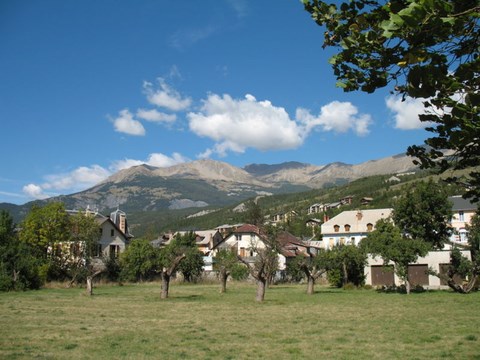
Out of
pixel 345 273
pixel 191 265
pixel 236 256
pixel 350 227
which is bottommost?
pixel 345 273

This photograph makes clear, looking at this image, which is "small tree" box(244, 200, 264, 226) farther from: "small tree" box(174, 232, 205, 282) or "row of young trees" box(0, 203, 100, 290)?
"row of young trees" box(0, 203, 100, 290)

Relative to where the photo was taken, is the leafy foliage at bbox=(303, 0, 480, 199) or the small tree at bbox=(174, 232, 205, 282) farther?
the small tree at bbox=(174, 232, 205, 282)

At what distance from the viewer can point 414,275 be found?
153 feet

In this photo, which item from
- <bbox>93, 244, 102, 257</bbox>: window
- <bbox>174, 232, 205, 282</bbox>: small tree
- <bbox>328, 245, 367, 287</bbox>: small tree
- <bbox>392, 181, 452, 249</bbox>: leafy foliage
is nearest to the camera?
<bbox>328, 245, 367, 287</bbox>: small tree

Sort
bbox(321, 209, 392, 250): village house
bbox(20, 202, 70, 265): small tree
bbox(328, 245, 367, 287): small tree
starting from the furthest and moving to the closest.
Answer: bbox(321, 209, 392, 250): village house, bbox(20, 202, 70, 265): small tree, bbox(328, 245, 367, 287): small tree

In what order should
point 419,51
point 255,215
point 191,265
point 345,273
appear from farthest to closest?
point 255,215 → point 191,265 → point 345,273 → point 419,51

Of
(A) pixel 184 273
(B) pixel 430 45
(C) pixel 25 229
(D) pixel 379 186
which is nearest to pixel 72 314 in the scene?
(B) pixel 430 45

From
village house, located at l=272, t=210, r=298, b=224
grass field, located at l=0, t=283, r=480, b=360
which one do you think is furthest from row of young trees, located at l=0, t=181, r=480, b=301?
village house, located at l=272, t=210, r=298, b=224

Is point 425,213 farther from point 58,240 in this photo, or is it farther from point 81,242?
point 58,240

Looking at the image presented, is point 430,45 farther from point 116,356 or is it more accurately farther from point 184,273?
point 184,273

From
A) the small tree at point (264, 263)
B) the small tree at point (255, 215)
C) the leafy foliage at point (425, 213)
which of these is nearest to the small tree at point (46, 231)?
the small tree at point (255, 215)

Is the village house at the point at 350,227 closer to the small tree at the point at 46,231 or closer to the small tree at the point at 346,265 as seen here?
the small tree at the point at 346,265

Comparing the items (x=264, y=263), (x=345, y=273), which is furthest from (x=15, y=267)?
(x=345, y=273)

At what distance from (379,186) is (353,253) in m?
117
